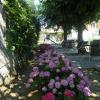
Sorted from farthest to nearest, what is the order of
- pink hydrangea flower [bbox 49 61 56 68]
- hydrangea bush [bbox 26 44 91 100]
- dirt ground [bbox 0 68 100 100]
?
pink hydrangea flower [bbox 49 61 56 68], dirt ground [bbox 0 68 100 100], hydrangea bush [bbox 26 44 91 100]

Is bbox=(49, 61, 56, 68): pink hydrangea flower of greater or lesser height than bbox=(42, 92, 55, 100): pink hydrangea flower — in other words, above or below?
above

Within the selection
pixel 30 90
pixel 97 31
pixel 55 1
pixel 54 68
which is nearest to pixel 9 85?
pixel 30 90

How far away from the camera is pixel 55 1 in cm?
1934

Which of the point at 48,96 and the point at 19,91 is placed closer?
the point at 48,96

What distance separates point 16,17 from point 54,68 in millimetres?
4007

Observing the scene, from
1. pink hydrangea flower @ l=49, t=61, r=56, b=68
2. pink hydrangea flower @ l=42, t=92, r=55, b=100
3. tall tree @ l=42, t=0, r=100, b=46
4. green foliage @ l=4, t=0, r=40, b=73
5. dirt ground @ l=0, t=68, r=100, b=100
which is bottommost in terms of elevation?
dirt ground @ l=0, t=68, r=100, b=100

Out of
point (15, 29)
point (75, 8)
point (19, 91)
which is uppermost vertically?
point (75, 8)

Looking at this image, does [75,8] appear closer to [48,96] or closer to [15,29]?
[15,29]

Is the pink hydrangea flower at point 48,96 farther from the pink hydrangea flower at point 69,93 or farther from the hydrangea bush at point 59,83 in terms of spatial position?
the pink hydrangea flower at point 69,93

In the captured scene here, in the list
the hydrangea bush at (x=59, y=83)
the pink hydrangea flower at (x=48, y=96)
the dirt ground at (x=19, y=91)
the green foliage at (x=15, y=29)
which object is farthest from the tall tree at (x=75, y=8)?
the pink hydrangea flower at (x=48, y=96)

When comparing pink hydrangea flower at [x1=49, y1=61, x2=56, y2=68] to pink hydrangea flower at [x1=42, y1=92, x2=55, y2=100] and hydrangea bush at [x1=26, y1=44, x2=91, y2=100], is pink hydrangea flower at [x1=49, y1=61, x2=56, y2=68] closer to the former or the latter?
hydrangea bush at [x1=26, y1=44, x2=91, y2=100]

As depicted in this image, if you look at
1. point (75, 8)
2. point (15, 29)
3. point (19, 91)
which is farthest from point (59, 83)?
point (75, 8)

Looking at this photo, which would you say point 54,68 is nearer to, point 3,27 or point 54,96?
point 54,96

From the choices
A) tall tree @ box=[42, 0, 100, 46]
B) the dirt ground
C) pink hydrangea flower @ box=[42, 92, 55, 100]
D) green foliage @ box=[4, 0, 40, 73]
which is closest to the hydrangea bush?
pink hydrangea flower @ box=[42, 92, 55, 100]
